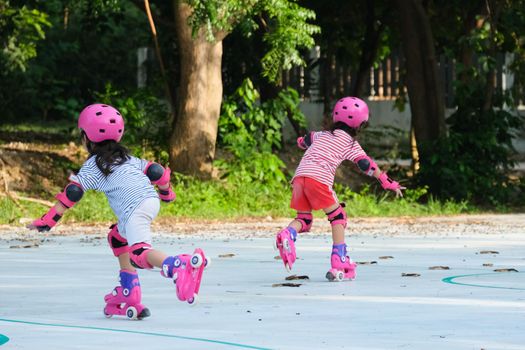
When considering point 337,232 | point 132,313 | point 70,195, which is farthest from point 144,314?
point 337,232

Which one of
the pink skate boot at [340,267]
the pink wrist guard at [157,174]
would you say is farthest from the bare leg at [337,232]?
the pink wrist guard at [157,174]

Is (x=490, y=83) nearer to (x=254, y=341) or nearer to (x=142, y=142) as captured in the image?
(x=142, y=142)

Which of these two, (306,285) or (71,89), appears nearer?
(306,285)

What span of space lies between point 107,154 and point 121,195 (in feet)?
0.94

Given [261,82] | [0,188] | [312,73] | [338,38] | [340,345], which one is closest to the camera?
[340,345]

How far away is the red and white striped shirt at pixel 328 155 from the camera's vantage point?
11.1 meters

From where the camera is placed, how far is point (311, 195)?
11070mm

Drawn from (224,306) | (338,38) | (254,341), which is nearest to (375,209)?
(338,38)

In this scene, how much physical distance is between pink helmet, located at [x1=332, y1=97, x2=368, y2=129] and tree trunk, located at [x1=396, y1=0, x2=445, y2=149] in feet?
37.5

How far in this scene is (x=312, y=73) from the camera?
32.6 meters

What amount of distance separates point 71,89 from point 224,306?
30634 millimetres

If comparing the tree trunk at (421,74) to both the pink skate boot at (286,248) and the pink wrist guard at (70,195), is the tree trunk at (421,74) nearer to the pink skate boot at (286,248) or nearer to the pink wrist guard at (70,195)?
the pink skate boot at (286,248)

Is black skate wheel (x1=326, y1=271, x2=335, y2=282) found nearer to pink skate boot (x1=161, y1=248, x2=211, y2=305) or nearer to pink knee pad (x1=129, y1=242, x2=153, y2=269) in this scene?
pink knee pad (x1=129, y1=242, x2=153, y2=269)

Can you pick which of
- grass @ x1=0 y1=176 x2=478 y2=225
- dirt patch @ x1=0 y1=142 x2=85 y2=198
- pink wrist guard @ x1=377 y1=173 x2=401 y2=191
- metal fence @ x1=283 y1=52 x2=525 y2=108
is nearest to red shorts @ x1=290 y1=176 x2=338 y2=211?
pink wrist guard @ x1=377 y1=173 x2=401 y2=191
